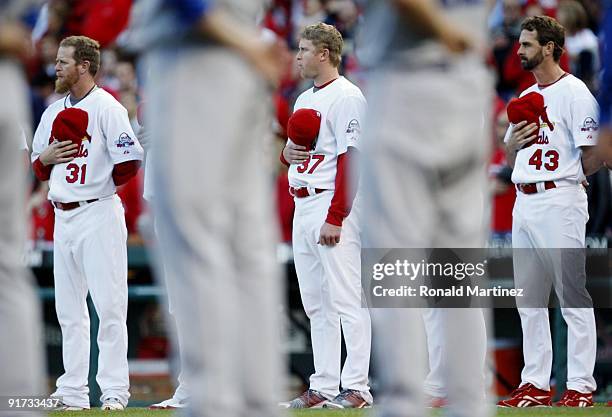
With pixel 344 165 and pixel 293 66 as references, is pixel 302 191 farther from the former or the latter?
pixel 293 66

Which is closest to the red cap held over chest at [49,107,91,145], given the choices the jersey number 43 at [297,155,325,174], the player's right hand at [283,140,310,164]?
the player's right hand at [283,140,310,164]

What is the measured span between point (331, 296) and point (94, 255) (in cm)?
150

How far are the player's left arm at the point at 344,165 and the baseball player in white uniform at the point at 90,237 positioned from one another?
1.27 metres

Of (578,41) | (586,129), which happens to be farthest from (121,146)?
(578,41)

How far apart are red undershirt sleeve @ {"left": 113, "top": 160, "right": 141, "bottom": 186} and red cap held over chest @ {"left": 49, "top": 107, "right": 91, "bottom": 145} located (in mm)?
271

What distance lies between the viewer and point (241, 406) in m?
3.32

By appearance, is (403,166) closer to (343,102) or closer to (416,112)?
(416,112)

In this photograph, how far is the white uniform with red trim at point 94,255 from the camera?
25.1 ft

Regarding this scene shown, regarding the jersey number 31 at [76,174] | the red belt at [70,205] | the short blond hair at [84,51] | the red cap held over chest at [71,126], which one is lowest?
the red belt at [70,205]

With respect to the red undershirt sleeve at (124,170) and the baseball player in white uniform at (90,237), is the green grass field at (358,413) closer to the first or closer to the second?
the baseball player in white uniform at (90,237)

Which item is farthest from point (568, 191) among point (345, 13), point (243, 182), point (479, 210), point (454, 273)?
point (345, 13)

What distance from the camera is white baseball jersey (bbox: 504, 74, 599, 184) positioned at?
7.66 m

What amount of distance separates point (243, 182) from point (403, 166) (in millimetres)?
460

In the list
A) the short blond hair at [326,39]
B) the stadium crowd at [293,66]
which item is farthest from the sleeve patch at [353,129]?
the stadium crowd at [293,66]
